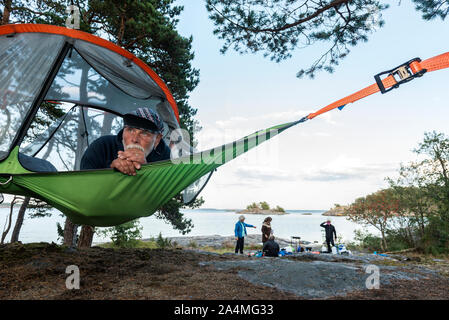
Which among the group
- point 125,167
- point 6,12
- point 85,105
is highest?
point 6,12

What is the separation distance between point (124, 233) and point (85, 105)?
4.84 meters

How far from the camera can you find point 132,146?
1931mm

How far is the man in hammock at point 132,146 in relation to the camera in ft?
5.24

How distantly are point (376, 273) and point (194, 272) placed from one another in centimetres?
158

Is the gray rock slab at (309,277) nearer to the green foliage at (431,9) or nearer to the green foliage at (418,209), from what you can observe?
the green foliage at (431,9)

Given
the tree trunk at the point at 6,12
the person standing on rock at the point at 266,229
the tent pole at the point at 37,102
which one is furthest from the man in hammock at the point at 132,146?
the tree trunk at the point at 6,12

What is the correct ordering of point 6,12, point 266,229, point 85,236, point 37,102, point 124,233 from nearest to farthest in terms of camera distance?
point 37,102 < point 6,12 < point 85,236 < point 266,229 < point 124,233

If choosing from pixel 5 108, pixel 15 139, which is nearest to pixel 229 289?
pixel 15 139

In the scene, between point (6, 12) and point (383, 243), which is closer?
point (6, 12)

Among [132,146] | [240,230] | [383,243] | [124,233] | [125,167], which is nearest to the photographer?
[125,167]

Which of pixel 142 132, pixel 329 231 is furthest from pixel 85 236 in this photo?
pixel 329 231

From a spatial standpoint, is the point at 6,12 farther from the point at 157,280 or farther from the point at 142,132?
the point at 157,280
